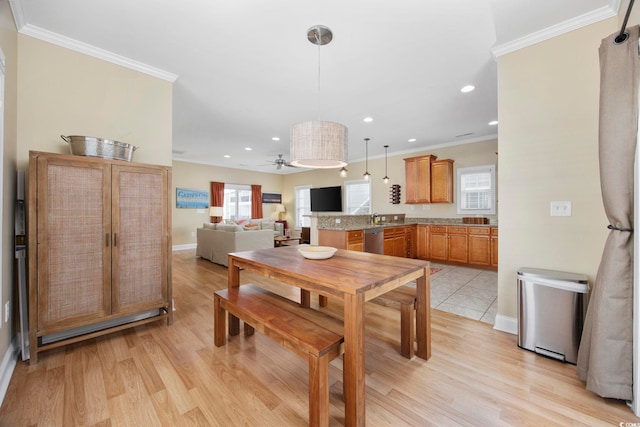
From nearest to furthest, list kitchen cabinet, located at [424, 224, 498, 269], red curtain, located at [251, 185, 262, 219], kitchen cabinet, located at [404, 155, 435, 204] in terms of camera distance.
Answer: kitchen cabinet, located at [424, 224, 498, 269] → kitchen cabinet, located at [404, 155, 435, 204] → red curtain, located at [251, 185, 262, 219]

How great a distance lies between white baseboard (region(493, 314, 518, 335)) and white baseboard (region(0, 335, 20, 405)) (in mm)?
3738

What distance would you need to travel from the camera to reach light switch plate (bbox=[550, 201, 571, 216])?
2100 mm

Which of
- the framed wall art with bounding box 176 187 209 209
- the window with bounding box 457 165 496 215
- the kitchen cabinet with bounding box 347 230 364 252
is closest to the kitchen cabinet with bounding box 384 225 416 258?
the kitchen cabinet with bounding box 347 230 364 252

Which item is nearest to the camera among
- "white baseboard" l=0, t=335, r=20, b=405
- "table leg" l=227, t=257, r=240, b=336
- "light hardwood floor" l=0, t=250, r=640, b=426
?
"light hardwood floor" l=0, t=250, r=640, b=426

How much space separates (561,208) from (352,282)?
6.71ft

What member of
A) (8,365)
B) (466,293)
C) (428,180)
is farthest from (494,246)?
(8,365)

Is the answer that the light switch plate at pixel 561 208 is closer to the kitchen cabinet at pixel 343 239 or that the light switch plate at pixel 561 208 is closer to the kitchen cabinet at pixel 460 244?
the kitchen cabinet at pixel 343 239

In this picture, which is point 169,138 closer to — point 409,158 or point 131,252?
point 131,252

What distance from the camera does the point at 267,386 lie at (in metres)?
1.66

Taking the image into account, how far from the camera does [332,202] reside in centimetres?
809

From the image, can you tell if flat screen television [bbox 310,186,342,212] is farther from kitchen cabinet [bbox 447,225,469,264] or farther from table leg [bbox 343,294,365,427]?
table leg [bbox 343,294,365,427]

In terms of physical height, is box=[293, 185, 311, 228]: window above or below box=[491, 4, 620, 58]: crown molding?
below

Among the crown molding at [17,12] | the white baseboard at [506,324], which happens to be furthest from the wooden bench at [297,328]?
the crown molding at [17,12]

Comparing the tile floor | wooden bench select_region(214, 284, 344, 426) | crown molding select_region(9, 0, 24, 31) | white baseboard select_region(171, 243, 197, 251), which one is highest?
crown molding select_region(9, 0, 24, 31)
